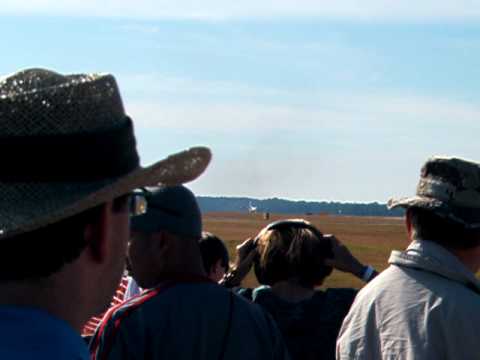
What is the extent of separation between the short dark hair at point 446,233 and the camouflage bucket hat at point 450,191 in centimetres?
3

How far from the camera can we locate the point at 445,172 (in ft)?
13.1

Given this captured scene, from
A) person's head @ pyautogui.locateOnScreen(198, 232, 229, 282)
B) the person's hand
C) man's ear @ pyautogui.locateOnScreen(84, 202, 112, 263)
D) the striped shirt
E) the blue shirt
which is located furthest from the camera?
person's head @ pyautogui.locateOnScreen(198, 232, 229, 282)

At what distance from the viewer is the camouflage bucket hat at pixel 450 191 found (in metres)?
3.84

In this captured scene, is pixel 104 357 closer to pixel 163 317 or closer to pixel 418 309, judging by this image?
pixel 163 317

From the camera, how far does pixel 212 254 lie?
5863 mm

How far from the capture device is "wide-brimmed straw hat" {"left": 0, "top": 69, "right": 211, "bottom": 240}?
1814mm

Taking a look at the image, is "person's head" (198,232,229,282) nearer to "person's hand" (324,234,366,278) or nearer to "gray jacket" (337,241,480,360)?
"person's hand" (324,234,366,278)

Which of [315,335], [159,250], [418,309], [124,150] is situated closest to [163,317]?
[159,250]

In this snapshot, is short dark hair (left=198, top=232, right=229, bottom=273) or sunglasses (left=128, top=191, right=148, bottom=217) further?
short dark hair (left=198, top=232, right=229, bottom=273)

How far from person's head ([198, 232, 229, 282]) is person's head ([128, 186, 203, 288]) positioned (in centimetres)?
188

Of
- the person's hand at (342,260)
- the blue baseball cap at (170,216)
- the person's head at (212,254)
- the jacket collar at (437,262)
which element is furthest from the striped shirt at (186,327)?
the person's head at (212,254)

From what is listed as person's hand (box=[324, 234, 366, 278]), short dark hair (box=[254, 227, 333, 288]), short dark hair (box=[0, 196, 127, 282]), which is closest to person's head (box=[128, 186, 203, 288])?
short dark hair (box=[254, 227, 333, 288])

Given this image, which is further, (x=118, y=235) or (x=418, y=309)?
(x=418, y=309)

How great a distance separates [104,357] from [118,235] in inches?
63.8
